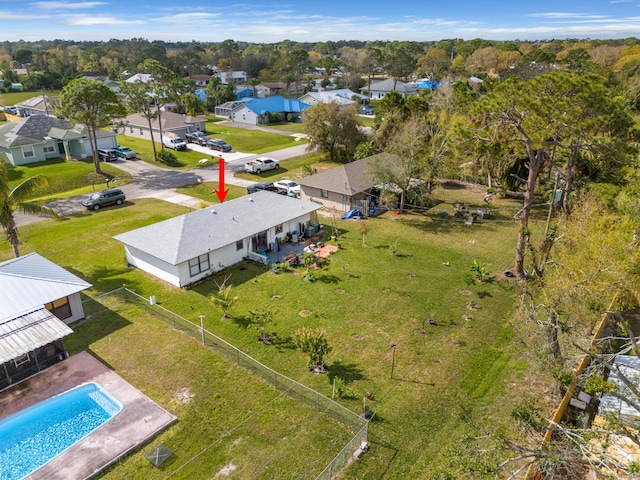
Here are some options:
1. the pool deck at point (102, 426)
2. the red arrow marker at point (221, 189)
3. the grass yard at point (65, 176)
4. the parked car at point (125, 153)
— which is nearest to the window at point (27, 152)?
the grass yard at point (65, 176)

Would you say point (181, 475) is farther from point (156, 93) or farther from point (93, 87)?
point (156, 93)

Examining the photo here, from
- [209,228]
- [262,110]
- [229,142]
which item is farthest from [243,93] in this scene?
[209,228]

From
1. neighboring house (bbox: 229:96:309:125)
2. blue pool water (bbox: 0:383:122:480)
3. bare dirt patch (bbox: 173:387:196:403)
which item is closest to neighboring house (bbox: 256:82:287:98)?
neighboring house (bbox: 229:96:309:125)

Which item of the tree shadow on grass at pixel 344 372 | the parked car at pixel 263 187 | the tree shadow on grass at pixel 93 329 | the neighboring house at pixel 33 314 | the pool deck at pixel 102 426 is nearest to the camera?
the pool deck at pixel 102 426

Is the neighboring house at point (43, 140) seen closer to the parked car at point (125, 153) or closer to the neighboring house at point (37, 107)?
the parked car at point (125, 153)

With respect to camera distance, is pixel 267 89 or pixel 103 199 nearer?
pixel 103 199

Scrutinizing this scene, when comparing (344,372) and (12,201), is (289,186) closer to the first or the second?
(12,201)
